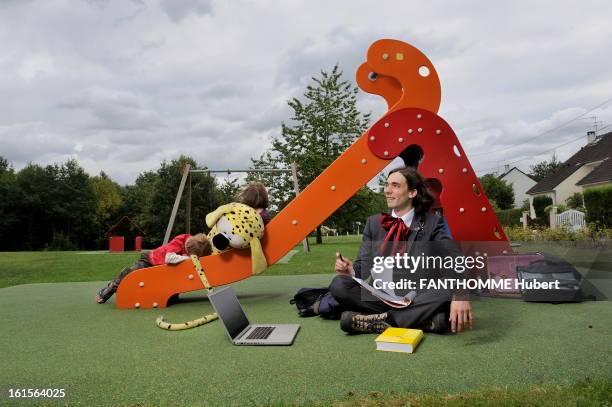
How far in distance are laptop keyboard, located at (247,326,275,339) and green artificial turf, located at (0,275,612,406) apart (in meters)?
0.22

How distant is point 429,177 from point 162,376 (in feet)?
10.7

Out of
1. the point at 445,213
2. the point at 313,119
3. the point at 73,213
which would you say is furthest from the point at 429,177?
the point at 73,213

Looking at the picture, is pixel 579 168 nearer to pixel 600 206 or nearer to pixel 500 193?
pixel 600 206

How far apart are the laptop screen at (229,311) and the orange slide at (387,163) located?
41.7 inches

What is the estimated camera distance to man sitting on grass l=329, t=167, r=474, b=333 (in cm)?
335

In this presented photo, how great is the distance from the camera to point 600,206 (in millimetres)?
13391

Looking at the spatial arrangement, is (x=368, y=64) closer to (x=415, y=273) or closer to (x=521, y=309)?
(x=415, y=273)

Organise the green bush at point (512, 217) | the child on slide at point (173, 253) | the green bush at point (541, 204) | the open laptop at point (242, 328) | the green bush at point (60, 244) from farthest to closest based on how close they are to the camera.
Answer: the green bush at point (60, 244), the green bush at point (541, 204), the green bush at point (512, 217), the child on slide at point (173, 253), the open laptop at point (242, 328)

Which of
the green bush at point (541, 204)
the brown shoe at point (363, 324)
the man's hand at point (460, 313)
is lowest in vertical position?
the brown shoe at point (363, 324)

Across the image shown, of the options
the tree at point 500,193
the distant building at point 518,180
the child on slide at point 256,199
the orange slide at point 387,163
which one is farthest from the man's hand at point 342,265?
the distant building at point 518,180

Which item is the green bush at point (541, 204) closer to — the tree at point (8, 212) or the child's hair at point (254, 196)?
the child's hair at point (254, 196)

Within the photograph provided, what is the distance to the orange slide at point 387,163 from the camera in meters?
4.76

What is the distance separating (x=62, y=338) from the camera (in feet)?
11.8

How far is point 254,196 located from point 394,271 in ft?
6.83
